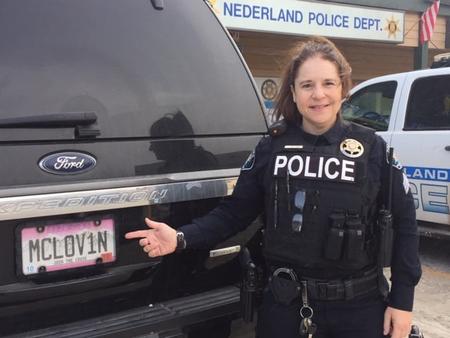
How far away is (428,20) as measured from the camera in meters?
11.5

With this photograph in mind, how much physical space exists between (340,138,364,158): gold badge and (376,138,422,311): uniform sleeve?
10 centimetres

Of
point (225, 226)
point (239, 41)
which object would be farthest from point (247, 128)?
point (239, 41)

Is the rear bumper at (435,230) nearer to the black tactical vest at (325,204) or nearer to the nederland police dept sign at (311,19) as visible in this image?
the black tactical vest at (325,204)

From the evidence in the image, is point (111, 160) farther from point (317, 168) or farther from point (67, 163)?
point (317, 168)

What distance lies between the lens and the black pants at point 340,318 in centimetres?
196

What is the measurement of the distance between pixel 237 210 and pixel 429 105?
11.4 ft

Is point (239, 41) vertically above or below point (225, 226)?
above

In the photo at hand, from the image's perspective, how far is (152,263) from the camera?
2.11 metres

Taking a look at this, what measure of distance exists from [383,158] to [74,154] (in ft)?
3.40

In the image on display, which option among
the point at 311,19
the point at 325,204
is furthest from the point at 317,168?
the point at 311,19

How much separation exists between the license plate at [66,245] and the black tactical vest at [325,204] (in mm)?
577

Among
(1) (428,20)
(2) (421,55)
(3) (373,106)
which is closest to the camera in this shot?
(3) (373,106)

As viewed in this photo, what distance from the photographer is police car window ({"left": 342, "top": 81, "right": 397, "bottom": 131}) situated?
218 inches

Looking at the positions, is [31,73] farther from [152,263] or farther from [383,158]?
[383,158]
